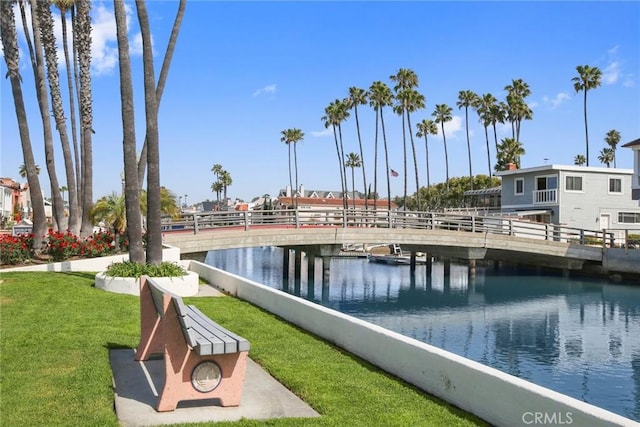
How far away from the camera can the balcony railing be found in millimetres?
43188

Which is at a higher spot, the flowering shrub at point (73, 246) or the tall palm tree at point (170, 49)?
the tall palm tree at point (170, 49)

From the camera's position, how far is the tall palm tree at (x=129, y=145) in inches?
598

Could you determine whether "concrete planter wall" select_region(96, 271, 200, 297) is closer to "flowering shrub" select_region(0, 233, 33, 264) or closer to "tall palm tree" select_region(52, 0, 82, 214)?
"flowering shrub" select_region(0, 233, 33, 264)

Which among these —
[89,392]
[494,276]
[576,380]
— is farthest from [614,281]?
[89,392]

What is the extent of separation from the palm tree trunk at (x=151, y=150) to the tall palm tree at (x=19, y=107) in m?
6.42

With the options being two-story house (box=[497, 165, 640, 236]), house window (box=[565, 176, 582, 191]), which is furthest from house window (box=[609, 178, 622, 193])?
house window (box=[565, 176, 582, 191])

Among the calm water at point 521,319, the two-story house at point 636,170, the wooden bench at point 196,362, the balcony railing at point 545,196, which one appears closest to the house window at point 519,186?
the balcony railing at point 545,196

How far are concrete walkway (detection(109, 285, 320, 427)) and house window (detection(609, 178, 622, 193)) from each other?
143 ft

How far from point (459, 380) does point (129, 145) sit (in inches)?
467

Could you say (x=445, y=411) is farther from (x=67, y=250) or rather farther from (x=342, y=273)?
(x=342, y=273)

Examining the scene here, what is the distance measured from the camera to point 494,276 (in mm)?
39812

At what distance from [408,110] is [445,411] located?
2441 inches
